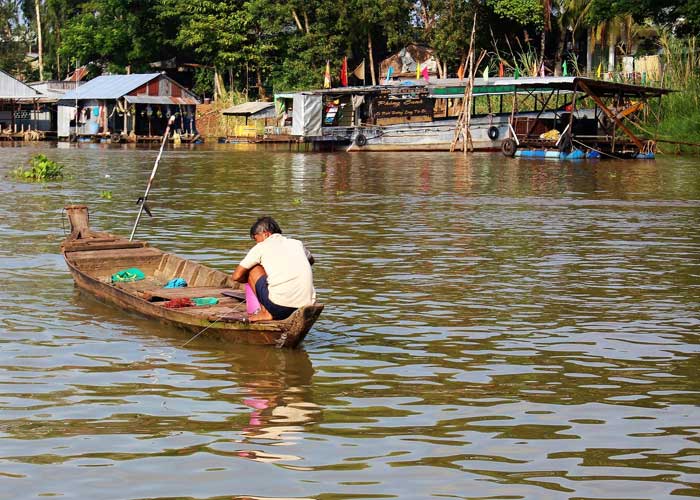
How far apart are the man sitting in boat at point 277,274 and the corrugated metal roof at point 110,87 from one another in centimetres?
5128

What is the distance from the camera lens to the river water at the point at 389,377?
6.22 m

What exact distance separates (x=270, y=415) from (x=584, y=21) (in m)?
41.0

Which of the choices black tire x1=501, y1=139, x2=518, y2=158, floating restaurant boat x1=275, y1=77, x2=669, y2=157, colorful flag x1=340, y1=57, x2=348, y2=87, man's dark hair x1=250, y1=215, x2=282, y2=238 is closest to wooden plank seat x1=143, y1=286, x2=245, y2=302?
man's dark hair x1=250, y1=215, x2=282, y2=238

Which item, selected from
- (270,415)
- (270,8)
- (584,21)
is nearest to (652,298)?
(270,415)

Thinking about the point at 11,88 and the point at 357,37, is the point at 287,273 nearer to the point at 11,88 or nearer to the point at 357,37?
the point at 357,37

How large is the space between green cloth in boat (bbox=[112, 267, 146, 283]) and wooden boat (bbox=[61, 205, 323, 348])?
0.10m

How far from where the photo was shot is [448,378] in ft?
27.8

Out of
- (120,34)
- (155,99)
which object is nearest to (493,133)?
(155,99)

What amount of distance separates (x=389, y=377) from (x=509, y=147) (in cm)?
3381

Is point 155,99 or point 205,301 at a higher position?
point 155,99

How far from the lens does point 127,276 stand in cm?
1220

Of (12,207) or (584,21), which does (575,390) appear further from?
(584,21)

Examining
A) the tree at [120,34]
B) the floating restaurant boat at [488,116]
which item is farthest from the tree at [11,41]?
the floating restaurant boat at [488,116]

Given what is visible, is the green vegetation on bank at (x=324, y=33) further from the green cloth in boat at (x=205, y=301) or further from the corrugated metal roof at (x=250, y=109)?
the green cloth in boat at (x=205, y=301)
